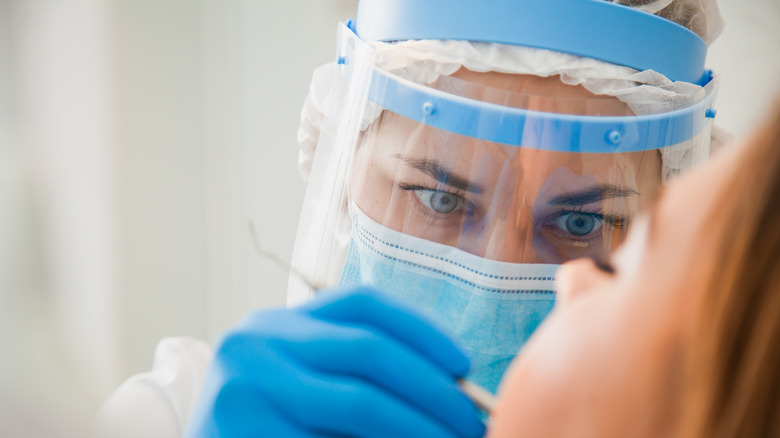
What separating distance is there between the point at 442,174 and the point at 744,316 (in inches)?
23.6

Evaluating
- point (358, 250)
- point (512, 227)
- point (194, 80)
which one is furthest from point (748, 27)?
point (194, 80)

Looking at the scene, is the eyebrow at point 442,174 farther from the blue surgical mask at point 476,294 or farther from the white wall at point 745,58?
the white wall at point 745,58

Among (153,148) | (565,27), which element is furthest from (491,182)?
(153,148)

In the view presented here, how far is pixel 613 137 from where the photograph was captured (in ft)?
2.84

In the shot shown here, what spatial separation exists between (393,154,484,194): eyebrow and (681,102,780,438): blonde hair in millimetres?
549

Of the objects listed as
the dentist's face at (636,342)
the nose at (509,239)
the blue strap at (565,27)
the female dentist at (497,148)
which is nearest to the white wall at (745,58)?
the female dentist at (497,148)

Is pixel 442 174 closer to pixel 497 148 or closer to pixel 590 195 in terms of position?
pixel 497 148

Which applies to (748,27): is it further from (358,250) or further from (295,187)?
(295,187)

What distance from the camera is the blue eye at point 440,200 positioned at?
37.1 inches

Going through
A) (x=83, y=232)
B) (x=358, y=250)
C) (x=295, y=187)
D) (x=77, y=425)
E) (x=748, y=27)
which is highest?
(x=748, y=27)

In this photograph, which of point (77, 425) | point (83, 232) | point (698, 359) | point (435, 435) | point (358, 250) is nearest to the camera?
point (698, 359)

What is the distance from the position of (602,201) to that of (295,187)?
4.51ft

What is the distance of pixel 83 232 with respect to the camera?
1.97 m

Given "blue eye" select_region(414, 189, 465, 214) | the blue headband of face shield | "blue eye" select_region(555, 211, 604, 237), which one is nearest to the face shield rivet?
the blue headband of face shield
